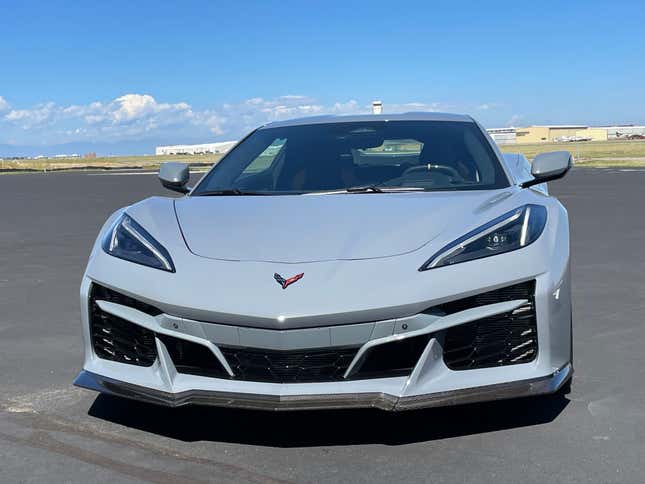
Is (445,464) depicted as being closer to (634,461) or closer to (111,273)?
(634,461)

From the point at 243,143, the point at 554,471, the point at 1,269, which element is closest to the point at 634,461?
the point at 554,471

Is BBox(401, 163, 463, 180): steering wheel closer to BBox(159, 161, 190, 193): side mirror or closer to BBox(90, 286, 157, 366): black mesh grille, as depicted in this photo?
BBox(159, 161, 190, 193): side mirror

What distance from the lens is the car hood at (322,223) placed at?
127 inches

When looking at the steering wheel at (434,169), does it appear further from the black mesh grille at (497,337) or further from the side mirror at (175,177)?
the black mesh grille at (497,337)

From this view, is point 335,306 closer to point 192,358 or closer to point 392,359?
point 392,359

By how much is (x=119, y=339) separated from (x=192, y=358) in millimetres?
364

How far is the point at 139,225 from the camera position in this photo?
12.0 feet

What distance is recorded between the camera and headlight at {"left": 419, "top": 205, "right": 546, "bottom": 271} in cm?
310

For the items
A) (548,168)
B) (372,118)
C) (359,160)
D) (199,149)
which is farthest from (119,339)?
(199,149)

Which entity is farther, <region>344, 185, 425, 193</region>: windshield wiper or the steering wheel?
the steering wheel

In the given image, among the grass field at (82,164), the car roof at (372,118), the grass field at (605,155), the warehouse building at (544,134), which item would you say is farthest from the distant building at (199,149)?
the car roof at (372,118)

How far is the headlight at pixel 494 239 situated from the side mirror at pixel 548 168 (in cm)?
81

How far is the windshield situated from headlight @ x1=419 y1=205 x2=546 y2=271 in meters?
0.67

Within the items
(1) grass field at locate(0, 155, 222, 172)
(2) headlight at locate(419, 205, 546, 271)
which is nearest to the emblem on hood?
(2) headlight at locate(419, 205, 546, 271)
